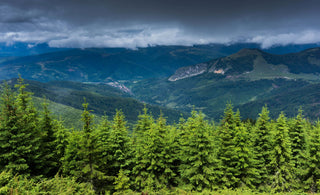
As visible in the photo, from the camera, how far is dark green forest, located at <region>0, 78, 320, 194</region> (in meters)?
24.9

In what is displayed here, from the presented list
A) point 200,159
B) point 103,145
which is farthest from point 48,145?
point 200,159

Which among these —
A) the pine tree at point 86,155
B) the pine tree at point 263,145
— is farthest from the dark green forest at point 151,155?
the pine tree at point 86,155

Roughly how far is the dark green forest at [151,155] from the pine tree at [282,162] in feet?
0.48

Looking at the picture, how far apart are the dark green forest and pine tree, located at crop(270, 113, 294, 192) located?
15 cm

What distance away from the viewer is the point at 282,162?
3303 centimetres

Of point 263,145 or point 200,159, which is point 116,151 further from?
point 263,145

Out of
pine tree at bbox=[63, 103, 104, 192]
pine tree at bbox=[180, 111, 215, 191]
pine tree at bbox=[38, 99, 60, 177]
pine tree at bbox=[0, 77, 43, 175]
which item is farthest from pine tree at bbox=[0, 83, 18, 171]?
pine tree at bbox=[180, 111, 215, 191]

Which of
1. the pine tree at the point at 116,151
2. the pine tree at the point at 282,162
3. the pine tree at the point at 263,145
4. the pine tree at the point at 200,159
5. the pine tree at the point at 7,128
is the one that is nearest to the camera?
the pine tree at the point at 7,128

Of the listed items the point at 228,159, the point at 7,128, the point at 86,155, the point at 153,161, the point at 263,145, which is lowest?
the point at 228,159

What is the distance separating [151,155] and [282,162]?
22490 mm

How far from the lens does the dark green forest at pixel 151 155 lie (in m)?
24.9

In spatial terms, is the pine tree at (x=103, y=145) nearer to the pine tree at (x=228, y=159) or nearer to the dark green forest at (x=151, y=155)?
the dark green forest at (x=151, y=155)

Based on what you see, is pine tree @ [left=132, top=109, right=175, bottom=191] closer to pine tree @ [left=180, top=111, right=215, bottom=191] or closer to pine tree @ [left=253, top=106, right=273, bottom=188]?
pine tree @ [left=180, top=111, right=215, bottom=191]

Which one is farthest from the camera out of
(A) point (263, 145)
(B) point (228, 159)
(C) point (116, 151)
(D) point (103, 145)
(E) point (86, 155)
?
(A) point (263, 145)
